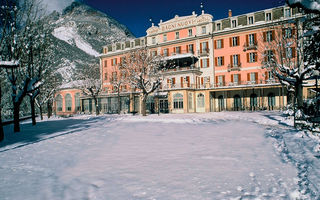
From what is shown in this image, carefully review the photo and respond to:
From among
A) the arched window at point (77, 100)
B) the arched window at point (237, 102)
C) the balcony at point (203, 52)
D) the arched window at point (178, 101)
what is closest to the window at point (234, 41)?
the balcony at point (203, 52)

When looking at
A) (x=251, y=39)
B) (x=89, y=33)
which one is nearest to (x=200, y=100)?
(x=251, y=39)

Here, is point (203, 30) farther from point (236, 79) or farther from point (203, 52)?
point (236, 79)

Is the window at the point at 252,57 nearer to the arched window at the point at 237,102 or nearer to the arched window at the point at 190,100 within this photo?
the arched window at the point at 237,102

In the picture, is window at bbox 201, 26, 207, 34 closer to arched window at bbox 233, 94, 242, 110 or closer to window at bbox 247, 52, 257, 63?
window at bbox 247, 52, 257, 63

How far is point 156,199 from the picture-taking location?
157 inches

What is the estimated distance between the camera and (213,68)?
33031 millimetres

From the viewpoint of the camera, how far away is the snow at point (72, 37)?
494ft

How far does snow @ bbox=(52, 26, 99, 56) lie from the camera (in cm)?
15062

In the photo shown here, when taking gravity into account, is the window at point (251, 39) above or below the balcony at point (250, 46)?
above

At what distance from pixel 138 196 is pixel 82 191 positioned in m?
1.26

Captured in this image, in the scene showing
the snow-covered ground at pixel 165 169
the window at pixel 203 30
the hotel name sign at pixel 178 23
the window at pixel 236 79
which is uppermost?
the hotel name sign at pixel 178 23

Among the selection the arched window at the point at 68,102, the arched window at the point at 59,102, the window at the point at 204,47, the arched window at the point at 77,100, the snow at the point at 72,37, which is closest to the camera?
the window at the point at 204,47

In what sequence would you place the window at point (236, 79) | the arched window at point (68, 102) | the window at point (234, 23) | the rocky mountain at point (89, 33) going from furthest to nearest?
the rocky mountain at point (89, 33)
the arched window at point (68, 102)
the window at point (234, 23)
the window at point (236, 79)

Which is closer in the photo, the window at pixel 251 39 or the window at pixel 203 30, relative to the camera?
the window at pixel 251 39
